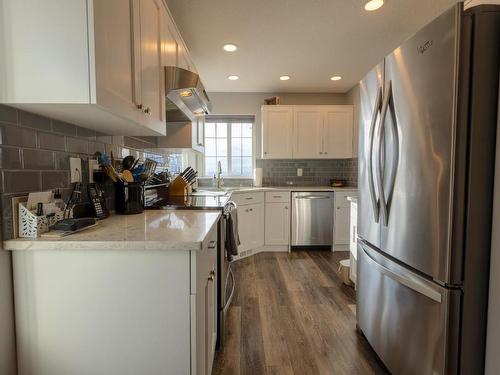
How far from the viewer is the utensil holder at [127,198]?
158cm

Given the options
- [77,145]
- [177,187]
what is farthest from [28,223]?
[177,187]

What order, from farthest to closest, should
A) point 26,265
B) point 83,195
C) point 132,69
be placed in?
point 83,195 → point 132,69 → point 26,265

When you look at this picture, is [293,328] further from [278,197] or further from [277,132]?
[277,132]

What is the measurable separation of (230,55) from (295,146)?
170 cm

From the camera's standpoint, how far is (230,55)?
2842 millimetres

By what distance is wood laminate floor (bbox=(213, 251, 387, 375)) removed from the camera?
159 cm

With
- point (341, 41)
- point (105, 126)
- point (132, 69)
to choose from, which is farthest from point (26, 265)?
point (341, 41)

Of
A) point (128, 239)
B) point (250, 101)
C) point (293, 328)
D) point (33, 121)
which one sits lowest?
point (293, 328)

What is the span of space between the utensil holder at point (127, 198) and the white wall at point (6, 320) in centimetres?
66

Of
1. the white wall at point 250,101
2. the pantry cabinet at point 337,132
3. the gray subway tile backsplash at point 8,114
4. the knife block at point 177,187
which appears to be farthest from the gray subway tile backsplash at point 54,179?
A: the pantry cabinet at point 337,132

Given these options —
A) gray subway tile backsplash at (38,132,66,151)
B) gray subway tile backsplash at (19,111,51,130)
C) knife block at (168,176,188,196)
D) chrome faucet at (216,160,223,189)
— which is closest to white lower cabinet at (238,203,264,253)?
chrome faucet at (216,160,223,189)

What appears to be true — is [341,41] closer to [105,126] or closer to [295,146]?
[295,146]

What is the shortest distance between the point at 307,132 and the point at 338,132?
1.55 feet

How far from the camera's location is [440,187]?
1084 mm
